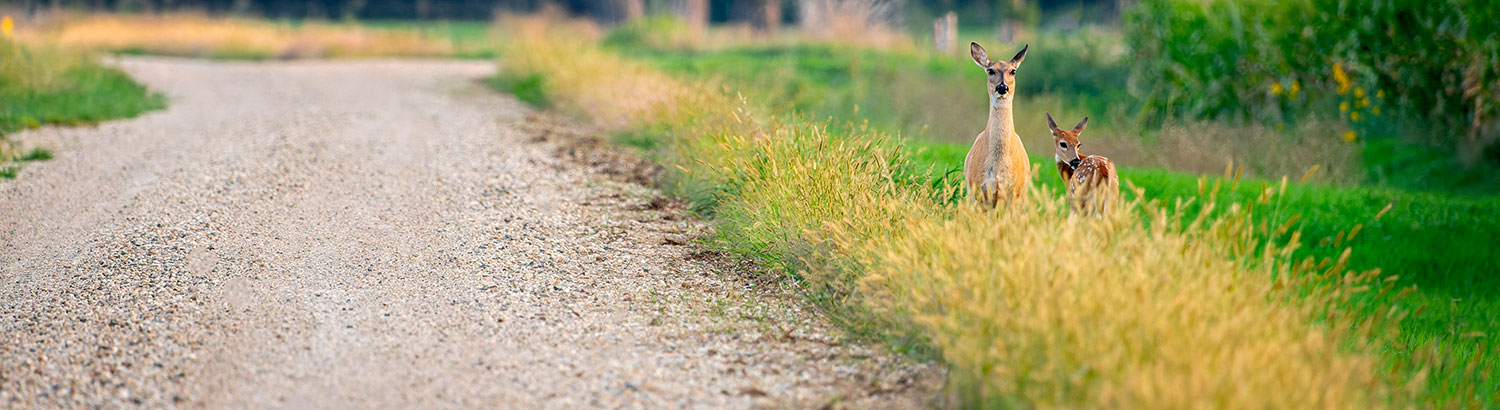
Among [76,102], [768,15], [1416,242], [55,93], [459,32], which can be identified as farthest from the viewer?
[459,32]

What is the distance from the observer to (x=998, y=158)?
531 centimetres

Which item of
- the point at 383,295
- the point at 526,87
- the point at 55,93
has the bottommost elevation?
the point at 526,87

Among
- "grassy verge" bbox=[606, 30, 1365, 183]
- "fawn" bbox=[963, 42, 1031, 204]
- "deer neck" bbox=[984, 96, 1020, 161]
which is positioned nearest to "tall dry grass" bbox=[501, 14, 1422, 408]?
"fawn" bbox=[963, 42, 1031, 204]

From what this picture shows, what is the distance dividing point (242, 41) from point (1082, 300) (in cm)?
2324

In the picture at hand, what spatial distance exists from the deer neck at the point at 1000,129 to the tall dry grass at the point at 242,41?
20.1 meters

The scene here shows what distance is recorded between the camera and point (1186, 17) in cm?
1357

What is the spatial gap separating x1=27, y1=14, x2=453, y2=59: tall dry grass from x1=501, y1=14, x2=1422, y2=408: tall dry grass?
19.6 meters

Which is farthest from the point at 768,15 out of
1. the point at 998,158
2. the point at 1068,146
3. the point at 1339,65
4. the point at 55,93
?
the point at 1068,146

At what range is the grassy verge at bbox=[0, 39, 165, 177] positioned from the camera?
39.0ft

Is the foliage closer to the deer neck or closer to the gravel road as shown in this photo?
the deer neck

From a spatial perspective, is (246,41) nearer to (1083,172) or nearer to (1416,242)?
(1416,242)

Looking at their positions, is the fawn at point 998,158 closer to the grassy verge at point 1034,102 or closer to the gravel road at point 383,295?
the gravel road at point 383,295

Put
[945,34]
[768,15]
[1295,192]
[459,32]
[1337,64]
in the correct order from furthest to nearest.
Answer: [459,32], [768,15], [945,34], [1337,64], [1295,192]

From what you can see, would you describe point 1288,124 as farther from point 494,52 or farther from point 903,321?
point 494,52
